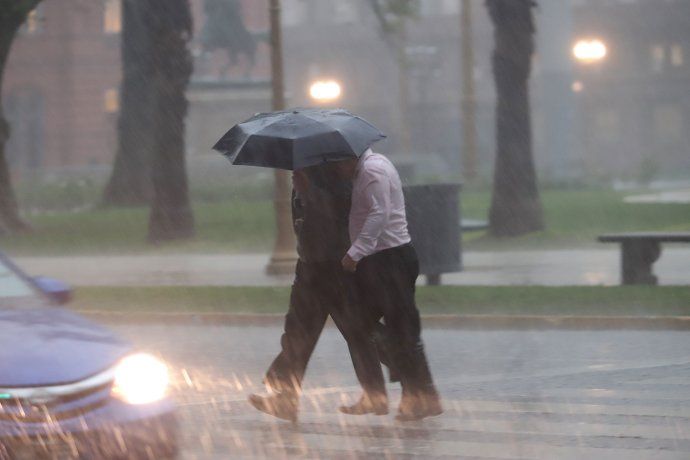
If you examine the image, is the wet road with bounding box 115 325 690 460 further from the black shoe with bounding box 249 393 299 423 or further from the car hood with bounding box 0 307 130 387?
the car hood with bounding box 0 307 130 387

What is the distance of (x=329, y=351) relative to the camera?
1270cm

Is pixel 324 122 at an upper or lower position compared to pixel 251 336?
upper

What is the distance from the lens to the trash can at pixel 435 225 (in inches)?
647

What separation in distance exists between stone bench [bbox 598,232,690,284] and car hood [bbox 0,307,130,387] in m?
10.5

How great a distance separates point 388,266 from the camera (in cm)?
830

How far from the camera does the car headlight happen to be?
21.2 feet

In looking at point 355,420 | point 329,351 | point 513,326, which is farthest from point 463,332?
point 355,420

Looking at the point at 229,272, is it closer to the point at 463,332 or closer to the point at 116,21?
the point at 463,332

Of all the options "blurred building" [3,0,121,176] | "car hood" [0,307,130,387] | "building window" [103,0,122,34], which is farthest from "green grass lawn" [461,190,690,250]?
"building window" [103,0,122,34]

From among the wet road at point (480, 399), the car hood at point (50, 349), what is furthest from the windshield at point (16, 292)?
the wet road at point (480, 399)

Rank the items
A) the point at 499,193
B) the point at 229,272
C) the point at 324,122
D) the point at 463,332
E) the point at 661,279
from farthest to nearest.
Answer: the point at 499,193 < the point at 229,272 < the point at 661,279 < the point at 463,332 < the point at 324,122

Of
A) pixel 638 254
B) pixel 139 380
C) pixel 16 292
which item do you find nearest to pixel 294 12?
pixel 638 254

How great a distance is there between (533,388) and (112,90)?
6326 cm

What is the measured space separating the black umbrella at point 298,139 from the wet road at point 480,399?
1.58m
